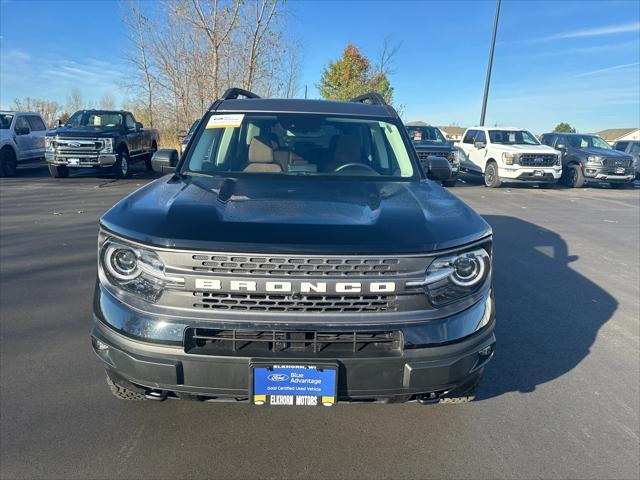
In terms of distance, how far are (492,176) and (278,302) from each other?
49.3 ft

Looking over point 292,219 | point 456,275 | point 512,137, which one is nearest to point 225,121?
point 292,219

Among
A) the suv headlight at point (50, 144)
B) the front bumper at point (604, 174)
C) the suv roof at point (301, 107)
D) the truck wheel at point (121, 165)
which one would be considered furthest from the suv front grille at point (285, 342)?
the front bumper at point (604, 174)

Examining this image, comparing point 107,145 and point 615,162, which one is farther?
point 615,162

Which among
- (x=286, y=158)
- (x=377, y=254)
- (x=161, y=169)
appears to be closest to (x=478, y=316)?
(x=377, y=254)

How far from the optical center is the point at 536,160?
14.7 metres

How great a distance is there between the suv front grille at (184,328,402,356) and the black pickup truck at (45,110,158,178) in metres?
13.2

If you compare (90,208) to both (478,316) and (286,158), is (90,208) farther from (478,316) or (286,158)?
(478,316)

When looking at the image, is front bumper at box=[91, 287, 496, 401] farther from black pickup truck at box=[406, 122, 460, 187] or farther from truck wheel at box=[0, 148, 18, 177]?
truck wheel at box=[0, 148, 18, 177]

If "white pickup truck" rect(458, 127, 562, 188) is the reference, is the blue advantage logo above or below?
below

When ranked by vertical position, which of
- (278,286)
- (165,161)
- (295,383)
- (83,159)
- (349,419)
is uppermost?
(165,161)

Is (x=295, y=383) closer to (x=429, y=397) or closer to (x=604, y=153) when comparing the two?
(x=429, y=397)

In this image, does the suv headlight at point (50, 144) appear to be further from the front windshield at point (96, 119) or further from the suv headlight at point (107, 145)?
the suv headlight at point (107, 145)

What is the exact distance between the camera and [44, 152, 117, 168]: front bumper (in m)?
13.4

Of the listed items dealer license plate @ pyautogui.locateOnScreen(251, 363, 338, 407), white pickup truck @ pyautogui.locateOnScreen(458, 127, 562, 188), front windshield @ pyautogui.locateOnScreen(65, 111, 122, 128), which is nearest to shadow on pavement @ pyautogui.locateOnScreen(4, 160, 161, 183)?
front windshield @ pyautogui.locateOnScreen(65, 111, 122, 128)
